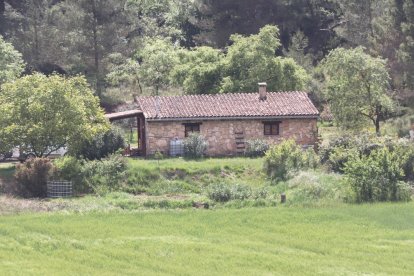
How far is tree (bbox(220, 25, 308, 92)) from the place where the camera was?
58781 millimetres

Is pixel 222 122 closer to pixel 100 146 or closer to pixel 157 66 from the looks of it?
pixel 100 146

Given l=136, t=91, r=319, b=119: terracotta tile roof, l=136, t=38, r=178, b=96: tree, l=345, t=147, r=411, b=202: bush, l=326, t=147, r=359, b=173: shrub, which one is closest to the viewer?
l=345, t=147, r=411, b=202: bush

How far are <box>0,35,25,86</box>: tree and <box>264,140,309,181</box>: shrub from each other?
22.2 meters

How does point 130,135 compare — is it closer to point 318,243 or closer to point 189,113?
point 189,113

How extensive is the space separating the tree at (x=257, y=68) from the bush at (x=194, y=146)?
33.1 ft

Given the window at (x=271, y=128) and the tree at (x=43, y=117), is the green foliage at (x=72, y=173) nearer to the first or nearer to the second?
the tree at (x=43, y=117)

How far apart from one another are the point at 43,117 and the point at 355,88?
19.5 m

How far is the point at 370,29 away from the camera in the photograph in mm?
73000

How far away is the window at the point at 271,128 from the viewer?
50.8 metres

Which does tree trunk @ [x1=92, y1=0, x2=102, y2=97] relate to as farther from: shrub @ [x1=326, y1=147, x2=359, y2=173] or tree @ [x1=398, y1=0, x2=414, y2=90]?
shrub @ [x1=326, y1=147, x2=359, y2=173]

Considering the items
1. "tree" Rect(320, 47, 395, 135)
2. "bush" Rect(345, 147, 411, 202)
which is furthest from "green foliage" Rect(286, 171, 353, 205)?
"tree" Rect(320, 47, 395, 135)

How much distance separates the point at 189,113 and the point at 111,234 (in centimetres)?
2041

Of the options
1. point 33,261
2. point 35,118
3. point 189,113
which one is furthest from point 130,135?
point 33,261

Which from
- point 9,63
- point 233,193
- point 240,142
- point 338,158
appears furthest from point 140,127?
point 9,63
